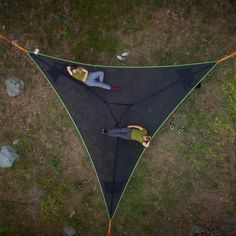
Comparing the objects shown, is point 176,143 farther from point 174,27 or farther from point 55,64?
point 55,64

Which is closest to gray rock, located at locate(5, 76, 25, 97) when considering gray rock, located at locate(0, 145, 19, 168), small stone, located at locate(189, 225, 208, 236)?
gray rock, located at locate(0, 145, 19, 168)

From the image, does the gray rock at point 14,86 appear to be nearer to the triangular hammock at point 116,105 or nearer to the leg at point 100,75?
the triangular hammock at point 116,105

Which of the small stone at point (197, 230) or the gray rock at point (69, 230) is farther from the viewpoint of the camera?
the gray rock at point (69, 230)

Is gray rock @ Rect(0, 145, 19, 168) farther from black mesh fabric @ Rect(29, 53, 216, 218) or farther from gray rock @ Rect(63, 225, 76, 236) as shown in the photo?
gray rock @ Rect(63, 225, 76, 236)

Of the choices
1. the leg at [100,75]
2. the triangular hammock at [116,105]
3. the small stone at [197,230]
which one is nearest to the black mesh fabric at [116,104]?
the triangular hammock at [116,105]

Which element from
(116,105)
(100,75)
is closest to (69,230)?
(116,105)

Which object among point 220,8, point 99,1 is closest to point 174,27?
point 220,8

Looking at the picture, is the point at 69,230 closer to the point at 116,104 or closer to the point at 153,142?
the point at 153,142
